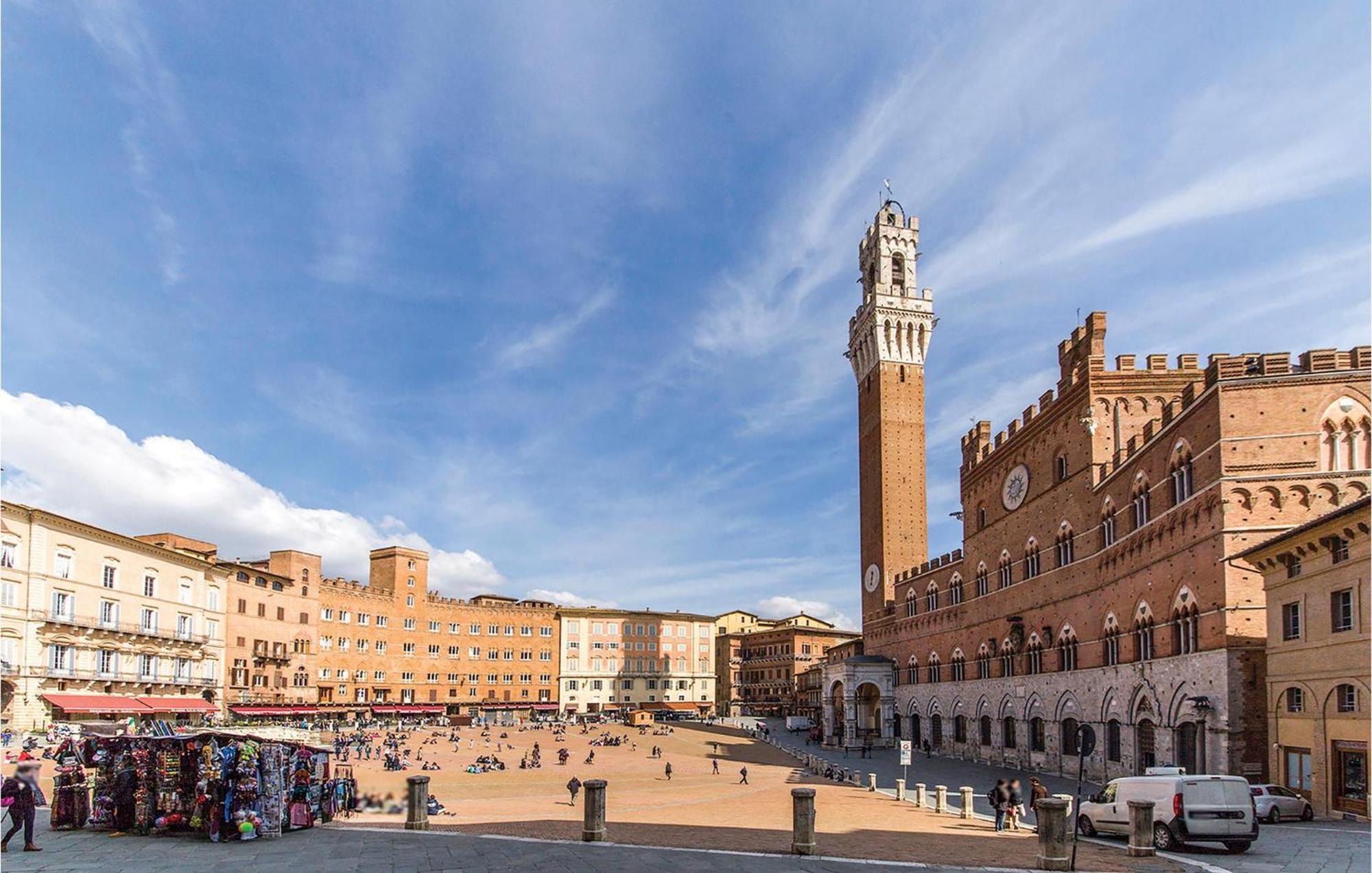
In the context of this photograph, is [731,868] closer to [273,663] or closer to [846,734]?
[846,734]

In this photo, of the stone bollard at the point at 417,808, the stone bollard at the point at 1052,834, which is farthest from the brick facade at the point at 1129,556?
the stone bollard at the point at 417,808

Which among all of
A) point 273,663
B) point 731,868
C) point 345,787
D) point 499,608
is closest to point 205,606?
point 273,663

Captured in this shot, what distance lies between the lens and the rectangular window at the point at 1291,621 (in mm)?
26062

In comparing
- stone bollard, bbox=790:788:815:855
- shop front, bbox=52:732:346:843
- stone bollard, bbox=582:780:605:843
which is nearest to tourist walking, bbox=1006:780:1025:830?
stone bollard, bbox=790:788:815:855

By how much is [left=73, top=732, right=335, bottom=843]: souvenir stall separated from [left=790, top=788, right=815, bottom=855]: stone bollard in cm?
930

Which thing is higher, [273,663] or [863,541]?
[863,541]

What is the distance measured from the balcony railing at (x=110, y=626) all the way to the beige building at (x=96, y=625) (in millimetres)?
64

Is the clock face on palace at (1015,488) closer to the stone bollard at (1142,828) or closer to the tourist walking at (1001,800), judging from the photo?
the tourist walking at (1001,800)

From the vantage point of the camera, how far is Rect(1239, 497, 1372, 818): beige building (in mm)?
23203

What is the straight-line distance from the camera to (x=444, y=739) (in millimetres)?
74938

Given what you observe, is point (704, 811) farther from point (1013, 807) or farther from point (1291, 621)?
point (1291, 621)

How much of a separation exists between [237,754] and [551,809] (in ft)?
58.2

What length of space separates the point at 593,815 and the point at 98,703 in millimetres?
45425

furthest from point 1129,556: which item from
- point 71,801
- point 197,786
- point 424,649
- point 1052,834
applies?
point 424,649
